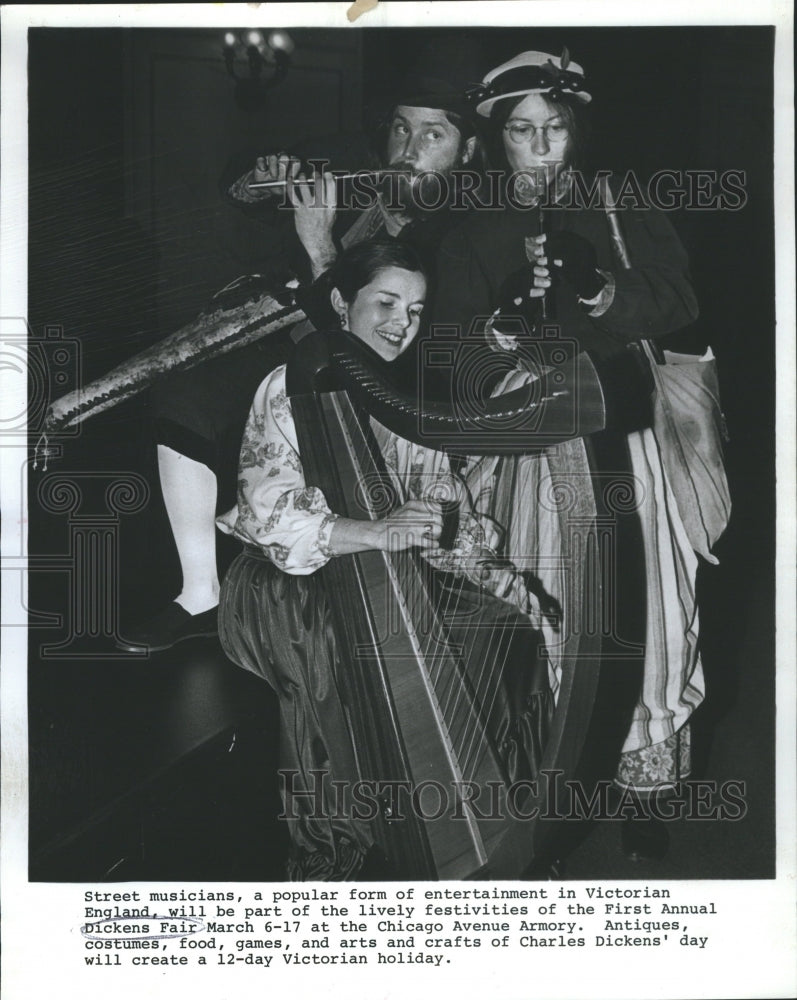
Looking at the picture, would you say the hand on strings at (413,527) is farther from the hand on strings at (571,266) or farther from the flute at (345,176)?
the flute at (345,176)

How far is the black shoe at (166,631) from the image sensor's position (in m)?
2.18

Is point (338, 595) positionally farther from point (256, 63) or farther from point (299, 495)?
point (256, 63)

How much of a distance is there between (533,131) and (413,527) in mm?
1152

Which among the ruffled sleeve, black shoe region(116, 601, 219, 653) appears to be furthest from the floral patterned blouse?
black shoe region(116, 601, 219, 653)

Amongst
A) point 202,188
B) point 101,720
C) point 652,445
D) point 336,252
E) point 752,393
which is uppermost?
point 202,188

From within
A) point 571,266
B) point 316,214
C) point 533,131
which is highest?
point 533,131

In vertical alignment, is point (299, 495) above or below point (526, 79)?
below

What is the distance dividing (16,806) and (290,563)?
1.03 metres

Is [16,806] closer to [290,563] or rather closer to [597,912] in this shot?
[290,563]

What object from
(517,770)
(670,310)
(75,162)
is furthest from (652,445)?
(75,162)

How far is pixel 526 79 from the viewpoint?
86.6 inches

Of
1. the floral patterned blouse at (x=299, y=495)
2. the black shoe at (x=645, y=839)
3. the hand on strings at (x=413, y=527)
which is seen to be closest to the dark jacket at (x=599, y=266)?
the floral patterned blouse at (x=299, y=495)

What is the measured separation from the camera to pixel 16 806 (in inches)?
87.0

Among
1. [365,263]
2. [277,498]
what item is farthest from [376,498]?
[365,263]
